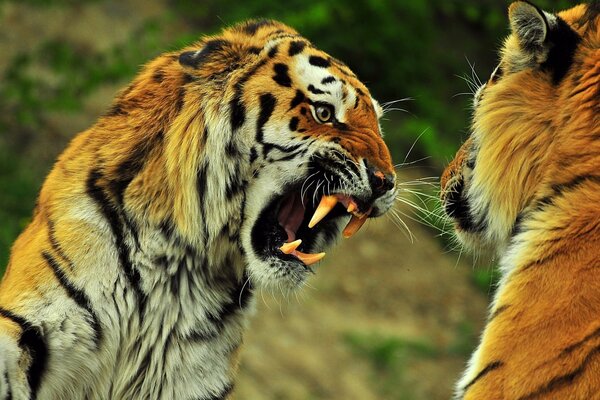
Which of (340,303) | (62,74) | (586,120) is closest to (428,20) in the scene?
(340,303)

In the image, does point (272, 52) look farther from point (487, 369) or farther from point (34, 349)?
point (487, 369)

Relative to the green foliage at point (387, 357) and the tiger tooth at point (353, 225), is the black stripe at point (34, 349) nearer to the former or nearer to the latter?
the tiger tooth at point (353, 225)

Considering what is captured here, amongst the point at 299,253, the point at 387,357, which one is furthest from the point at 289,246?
the point at 387,357

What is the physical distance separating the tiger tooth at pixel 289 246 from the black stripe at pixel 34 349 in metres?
0.85

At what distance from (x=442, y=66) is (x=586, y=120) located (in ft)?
21.7

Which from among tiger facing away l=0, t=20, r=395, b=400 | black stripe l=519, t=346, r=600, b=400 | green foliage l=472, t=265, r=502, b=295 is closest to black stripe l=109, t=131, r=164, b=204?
tiger facing away l=0, t=20, r=395, b=400

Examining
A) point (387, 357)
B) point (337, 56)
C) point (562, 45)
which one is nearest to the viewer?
point (562, 45)

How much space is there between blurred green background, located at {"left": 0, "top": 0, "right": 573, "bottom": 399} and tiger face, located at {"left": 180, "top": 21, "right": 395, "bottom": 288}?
2.63 m

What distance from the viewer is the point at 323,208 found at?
362 cm

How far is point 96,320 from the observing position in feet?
11.5

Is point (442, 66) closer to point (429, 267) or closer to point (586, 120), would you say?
point (429, 267)

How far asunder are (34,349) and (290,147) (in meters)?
1.08

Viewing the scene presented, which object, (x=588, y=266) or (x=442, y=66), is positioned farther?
(x=442, y=66)

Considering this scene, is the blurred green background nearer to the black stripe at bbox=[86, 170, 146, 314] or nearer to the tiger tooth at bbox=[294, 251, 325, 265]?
the black stripe at bbox=[86, 170, 146, 314]
